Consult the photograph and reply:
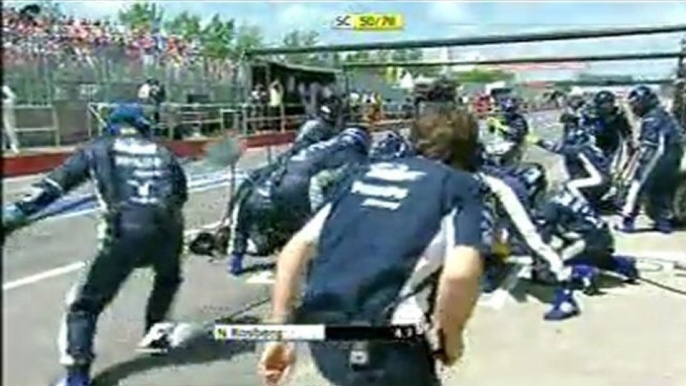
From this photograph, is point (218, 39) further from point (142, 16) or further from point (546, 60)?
point (546, 60)

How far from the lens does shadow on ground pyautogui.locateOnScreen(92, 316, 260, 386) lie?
5062 mm

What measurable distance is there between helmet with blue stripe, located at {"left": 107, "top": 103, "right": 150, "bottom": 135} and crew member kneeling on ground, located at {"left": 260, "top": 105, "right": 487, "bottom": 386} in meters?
2.76

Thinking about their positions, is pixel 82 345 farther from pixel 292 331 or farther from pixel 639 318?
pixel 639 318

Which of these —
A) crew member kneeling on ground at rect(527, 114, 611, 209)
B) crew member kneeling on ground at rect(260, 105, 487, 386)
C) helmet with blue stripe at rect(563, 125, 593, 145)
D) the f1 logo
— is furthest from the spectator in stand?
crew member kneeling on ground at rect(260, 105, 487, 386)

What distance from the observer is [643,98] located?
503 inches

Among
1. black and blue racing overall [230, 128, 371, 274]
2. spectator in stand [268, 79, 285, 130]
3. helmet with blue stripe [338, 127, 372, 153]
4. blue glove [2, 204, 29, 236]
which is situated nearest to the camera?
blue glove [2, 204, 29, 236]

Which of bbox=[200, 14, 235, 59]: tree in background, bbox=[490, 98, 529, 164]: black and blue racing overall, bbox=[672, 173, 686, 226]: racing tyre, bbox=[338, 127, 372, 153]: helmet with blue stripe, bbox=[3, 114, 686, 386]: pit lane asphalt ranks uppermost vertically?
bbox=[200, 14, 235, 59]: tree in background

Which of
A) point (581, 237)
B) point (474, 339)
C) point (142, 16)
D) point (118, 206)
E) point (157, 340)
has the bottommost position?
point (474, 339)

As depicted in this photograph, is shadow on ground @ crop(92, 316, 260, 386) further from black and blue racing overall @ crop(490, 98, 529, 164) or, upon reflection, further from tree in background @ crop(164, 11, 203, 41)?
black and blue racing overall @ crop(490, 98, 529, 164)

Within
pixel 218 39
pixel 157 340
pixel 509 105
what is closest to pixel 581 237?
pixel 509 105

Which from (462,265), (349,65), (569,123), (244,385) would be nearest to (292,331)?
(462,265)
